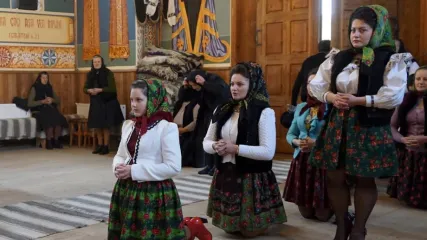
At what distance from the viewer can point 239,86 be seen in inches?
134

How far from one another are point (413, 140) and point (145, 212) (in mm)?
2469

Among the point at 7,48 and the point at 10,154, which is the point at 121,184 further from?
the point at 7,48

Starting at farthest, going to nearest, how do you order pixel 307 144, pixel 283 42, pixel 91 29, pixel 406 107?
pixel 91 29 → pixel 283 42 → pixel 406 107 → pixel 307 144

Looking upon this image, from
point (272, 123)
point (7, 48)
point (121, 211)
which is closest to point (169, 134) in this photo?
point (121, 211)

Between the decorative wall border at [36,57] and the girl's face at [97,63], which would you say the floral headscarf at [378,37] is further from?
the decorative wall border at [36,57]

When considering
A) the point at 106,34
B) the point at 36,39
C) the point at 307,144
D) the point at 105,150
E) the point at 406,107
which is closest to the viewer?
the point at 307,144

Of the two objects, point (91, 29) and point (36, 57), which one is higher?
point (91, 29)

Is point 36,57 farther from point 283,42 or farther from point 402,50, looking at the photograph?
point 402,50

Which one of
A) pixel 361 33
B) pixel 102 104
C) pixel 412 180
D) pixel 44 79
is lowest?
pixel 412 180

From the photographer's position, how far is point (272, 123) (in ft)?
11.2

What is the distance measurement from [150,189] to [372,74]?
1.24 metres

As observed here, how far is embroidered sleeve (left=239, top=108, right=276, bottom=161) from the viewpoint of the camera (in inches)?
130

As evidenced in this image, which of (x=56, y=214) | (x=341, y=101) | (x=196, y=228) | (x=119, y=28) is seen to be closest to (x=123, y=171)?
(x=196, y=228)

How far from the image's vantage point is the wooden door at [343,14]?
6.62m
